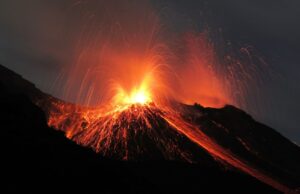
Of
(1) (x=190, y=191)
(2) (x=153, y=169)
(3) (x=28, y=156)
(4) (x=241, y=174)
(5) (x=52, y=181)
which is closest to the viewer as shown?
(5) (x=52, y=181)

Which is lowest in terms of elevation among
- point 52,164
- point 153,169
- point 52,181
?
point 52,181

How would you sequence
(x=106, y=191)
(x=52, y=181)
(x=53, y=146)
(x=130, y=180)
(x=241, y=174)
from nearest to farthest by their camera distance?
(x=52, y=181) → (x=106, y=191) → (x=53, y=146) → (x=130, y=180) → (x=241, y=174)

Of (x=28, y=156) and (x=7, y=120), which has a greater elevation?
(x=7, y=120)

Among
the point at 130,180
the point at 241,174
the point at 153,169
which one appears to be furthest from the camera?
the point at 241,174

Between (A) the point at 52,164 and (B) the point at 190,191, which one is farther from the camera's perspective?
(B) the point at 190,191

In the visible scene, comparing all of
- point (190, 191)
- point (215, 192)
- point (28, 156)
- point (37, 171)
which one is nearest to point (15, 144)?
point (28, 156)

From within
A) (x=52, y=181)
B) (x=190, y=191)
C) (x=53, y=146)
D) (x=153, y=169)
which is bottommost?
(x=52, y=181)

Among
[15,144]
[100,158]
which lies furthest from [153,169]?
[15,144]

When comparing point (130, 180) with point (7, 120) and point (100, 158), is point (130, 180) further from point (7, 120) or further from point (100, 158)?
point (7, 120)

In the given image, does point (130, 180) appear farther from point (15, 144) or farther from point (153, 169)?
point (153, 169)
